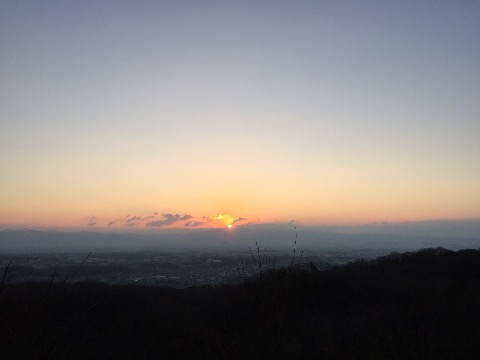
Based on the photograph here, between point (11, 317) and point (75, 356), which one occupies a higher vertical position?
point (11, 317)

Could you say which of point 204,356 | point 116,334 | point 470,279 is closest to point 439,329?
point 204,356

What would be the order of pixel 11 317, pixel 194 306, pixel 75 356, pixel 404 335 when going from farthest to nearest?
1. pixel 194 306
2. pixel 75 356
3. pixel 404 335
4. pixel 11 317

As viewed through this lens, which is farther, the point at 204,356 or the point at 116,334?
the point at 116,334

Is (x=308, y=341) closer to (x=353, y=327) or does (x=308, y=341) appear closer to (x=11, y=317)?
(x=353, y=327)

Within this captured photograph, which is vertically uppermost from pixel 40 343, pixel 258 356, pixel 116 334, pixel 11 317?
pixel 11 317

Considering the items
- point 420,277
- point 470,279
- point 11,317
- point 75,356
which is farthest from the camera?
point 420,277

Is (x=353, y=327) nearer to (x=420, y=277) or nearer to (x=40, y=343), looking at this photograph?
(x=40, y=343)

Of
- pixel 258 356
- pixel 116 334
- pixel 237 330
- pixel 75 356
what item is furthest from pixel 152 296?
pixel 258 356
